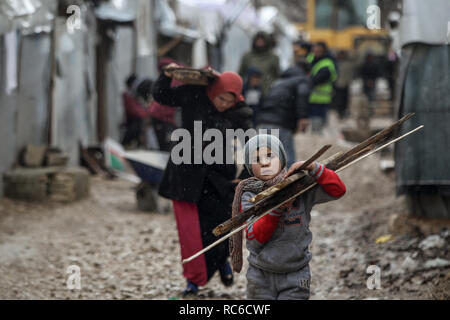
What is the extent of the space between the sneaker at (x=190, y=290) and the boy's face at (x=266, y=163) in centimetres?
239

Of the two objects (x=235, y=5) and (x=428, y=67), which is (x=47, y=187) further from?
(x=235, y=5)

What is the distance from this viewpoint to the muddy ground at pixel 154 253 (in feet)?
18.7

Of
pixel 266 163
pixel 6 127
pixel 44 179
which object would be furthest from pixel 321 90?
pixel 266 163

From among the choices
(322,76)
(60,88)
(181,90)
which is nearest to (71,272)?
(181,90)

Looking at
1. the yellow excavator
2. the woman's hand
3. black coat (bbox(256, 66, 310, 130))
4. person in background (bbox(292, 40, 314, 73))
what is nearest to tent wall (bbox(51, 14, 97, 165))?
person in background (bbox(292, 40, 314, 73))

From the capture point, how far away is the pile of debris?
9648 mm

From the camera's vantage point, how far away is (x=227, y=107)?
5043 mm

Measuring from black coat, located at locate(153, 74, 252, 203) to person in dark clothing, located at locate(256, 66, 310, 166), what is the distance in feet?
11.2

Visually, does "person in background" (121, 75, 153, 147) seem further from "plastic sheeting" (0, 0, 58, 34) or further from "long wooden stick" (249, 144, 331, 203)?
"long wooden stick" (249, 144, 331, 203)

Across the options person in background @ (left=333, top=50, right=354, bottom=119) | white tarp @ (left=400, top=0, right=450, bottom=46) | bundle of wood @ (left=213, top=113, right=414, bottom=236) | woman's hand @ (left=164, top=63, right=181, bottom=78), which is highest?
person in background @ (left=333, top=50, right=354, bottom=119)

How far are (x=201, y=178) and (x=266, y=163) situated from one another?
1.96m

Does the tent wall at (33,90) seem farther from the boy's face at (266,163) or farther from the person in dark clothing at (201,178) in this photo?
the boy's face at (266,163)

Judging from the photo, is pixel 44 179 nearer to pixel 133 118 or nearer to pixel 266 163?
pixel 133 118

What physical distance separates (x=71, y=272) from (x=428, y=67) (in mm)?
3863
